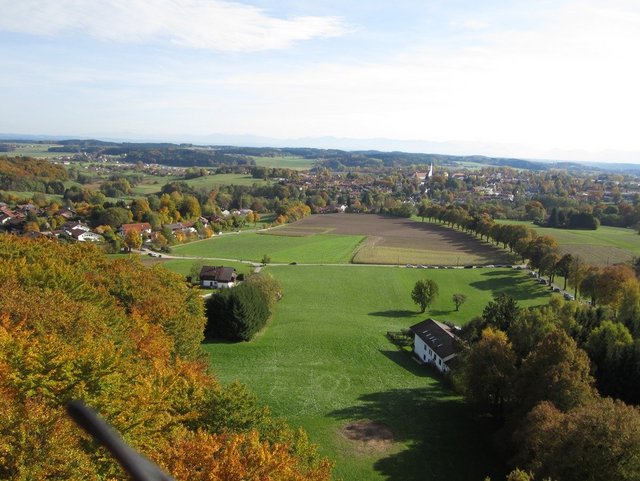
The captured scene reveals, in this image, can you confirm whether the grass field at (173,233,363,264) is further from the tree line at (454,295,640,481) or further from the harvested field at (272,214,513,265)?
the tree line at (454,295,640,481)

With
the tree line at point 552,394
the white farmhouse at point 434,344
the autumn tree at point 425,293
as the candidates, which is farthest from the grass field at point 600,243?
the white farmhouse at point 434,344

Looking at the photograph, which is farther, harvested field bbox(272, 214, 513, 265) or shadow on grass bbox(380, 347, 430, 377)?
harvested field bbox(272, 214, 513, 265)

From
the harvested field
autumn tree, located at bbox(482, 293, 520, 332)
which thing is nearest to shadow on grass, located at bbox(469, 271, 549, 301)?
the harvested field

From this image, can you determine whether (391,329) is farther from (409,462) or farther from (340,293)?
(409,462)

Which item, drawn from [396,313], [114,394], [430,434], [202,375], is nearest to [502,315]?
[430,434]

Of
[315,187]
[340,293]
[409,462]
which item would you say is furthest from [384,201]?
[409,462]

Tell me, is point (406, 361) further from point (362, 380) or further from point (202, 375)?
point (202, 375)

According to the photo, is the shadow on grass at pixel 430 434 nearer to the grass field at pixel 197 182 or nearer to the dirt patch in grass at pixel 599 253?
the dirt patch in grass at pixel 599 253
